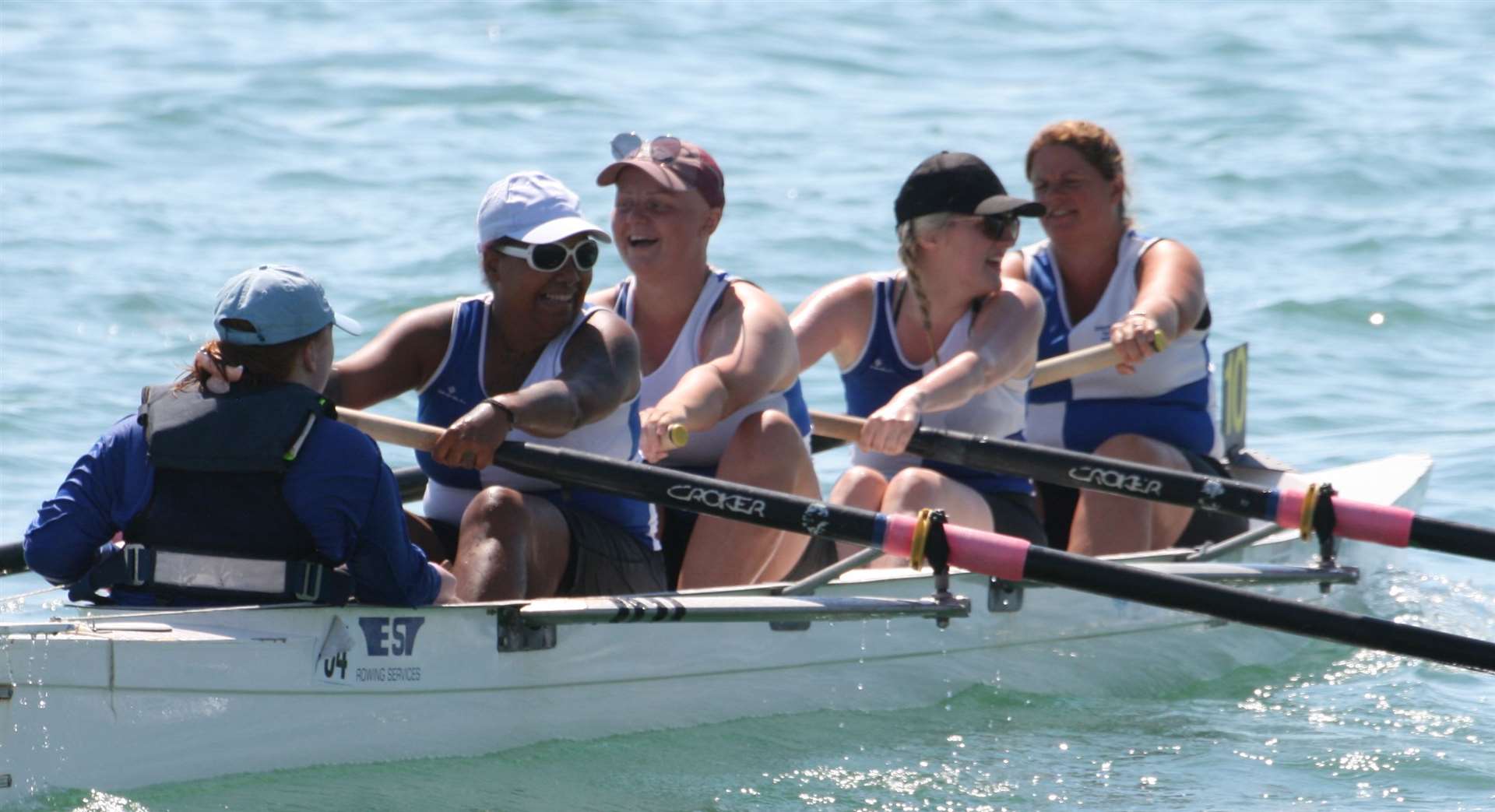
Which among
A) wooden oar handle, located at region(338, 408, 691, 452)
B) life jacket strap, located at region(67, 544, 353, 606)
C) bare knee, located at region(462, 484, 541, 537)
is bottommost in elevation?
life jacket strap, located at region(67, 544, 353, 606)

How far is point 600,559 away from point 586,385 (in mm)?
435

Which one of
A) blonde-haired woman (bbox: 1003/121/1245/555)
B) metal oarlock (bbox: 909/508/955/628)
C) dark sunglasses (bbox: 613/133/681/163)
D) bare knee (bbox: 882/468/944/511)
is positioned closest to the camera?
metal oarlock (bbox: 909/508/955/628)

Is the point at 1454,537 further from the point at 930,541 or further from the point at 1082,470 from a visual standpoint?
the point at 930,541

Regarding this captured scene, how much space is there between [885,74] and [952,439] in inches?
474

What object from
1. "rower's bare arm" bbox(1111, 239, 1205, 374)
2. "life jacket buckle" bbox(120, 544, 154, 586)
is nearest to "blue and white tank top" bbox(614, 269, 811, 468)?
"rower's bare arm" bbox(1111, 239, 1205, 374)

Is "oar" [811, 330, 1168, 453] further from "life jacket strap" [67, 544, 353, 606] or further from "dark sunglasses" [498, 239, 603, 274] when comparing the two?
"life jacket strap" [67, 544, 353, 606]

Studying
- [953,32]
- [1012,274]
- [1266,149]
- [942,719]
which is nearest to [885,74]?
[953,32]

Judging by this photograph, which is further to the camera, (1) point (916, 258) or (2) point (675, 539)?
(1) point (916, 258)

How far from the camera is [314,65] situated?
15680 millimetres

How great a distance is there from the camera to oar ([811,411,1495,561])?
4.92m

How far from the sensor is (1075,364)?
5.69 meters

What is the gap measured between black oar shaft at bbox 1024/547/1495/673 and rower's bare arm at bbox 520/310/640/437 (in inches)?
40.2

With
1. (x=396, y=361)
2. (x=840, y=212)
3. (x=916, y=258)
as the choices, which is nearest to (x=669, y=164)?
(x=916, y=258)

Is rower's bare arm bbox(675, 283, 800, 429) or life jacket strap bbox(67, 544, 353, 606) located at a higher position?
rower's bare arm bbox(675, 283, 800, 429)
